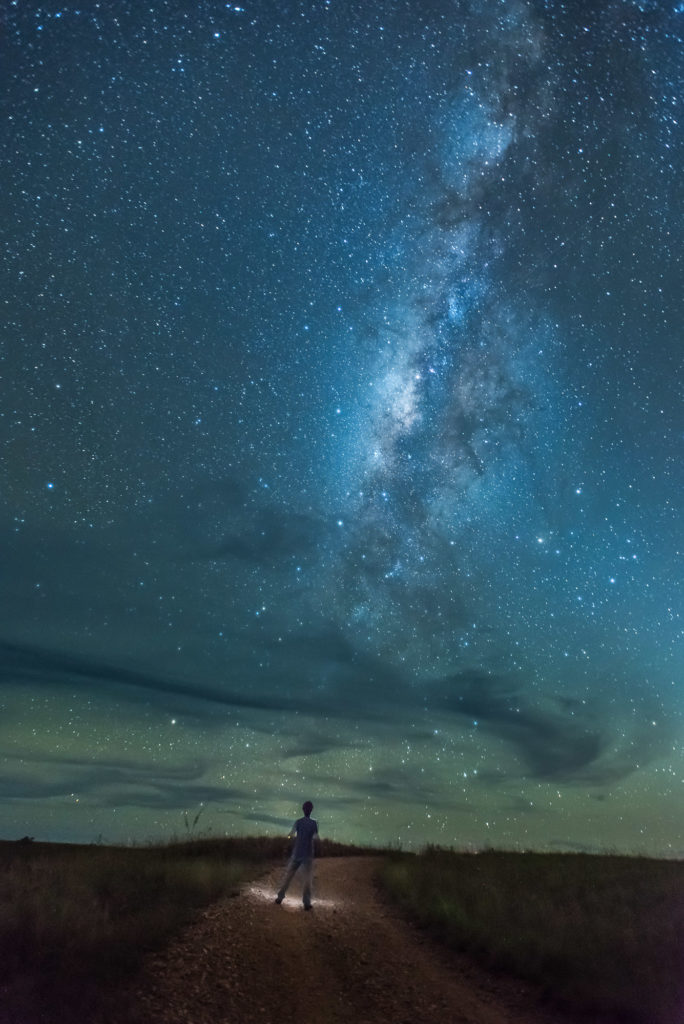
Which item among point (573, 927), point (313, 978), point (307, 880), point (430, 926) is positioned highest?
point (307, 880)

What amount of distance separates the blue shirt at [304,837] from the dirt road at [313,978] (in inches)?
40.7

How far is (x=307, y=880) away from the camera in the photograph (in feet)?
44.9

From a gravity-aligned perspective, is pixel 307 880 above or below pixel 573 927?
above

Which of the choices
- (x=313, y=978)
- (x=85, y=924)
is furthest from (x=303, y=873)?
(x=85, y=924)

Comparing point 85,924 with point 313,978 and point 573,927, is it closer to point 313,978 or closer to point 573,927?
point 313,978

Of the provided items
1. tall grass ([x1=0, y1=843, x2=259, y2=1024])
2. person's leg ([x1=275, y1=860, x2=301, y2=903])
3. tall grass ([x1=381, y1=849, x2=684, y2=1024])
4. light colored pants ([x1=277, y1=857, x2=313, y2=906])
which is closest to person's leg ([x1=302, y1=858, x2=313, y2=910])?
light colored pants ([x1=277, y1=857, x2=313, y2=906])

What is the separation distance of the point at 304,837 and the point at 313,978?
4.73 metres

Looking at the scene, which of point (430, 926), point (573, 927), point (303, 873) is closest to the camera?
point (573, 927)

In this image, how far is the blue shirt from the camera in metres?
13.9

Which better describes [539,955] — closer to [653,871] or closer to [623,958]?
A: [623,958]

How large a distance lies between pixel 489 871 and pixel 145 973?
554 inches

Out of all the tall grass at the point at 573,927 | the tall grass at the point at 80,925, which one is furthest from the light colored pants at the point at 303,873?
the tall grass at the point at 573,927

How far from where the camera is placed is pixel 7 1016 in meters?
6.88

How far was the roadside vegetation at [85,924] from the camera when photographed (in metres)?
7.24
